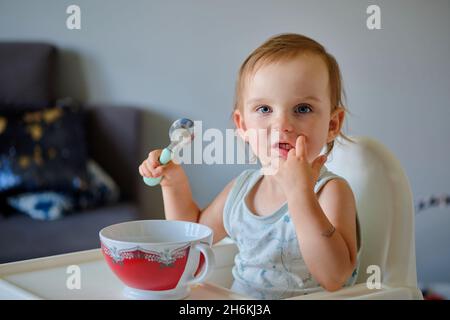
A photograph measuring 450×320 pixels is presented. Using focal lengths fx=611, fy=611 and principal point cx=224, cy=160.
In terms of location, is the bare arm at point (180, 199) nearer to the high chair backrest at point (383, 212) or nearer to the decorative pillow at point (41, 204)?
the high chair backrest at point (383, 212)

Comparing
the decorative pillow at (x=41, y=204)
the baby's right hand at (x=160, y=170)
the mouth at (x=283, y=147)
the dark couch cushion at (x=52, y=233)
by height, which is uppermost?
the mouth at (x=283, y=147)

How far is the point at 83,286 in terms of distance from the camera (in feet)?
1.85

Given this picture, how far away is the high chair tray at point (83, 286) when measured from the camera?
52cm

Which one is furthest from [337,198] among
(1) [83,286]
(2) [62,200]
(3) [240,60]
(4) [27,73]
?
(4) [27,73]

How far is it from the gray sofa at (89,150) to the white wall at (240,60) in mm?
47

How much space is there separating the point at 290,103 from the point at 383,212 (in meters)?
0.16

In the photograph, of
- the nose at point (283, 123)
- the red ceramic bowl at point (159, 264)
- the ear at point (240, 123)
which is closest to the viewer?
the red ceramic bowl at point (159, 264)

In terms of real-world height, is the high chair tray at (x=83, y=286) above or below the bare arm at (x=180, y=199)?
below

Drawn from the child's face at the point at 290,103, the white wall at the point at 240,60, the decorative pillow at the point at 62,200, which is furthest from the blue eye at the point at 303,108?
the decorative pillow at the point at 62,200

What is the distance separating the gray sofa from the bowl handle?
28.5 inches

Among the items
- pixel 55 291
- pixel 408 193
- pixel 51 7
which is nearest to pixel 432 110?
pixel 408 193

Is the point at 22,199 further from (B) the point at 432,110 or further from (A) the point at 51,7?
(B) the point at 432,110

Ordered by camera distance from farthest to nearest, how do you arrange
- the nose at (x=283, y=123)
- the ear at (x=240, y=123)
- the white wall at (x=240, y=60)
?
1. the white wall at (x=240, y=60)
2. the ear at (x=240, y=123)
3. the nose at (x=283, y=123)

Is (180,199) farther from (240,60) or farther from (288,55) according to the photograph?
(240,60)
